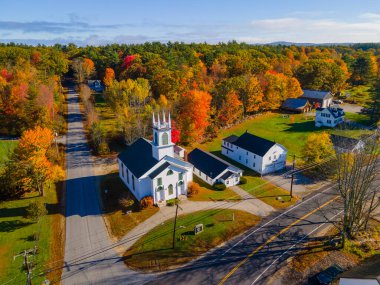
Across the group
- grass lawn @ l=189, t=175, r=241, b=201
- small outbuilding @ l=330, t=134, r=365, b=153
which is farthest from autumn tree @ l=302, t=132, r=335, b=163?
grass lawn @ l=189, t=175, r=241, b=201

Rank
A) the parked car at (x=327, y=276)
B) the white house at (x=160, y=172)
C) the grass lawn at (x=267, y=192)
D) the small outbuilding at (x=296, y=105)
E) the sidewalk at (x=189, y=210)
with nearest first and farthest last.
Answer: the parked car at (x=327, y=276)
the sidewalk at (x=189, y=210)
the white house at (x=160, y=172)
the grass lawn at (x=267, y=192)
the small outbuilding at (x=296, y=105)

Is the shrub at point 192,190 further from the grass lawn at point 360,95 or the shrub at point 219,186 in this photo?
the grass lawn at point 360,95

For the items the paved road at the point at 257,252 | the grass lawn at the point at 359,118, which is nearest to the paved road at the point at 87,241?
the paved road at the point at 257,252

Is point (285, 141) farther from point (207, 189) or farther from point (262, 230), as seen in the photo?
point (262, 230)

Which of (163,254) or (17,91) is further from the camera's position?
(17,91)

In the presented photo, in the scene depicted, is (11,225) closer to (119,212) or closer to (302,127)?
(119,212)

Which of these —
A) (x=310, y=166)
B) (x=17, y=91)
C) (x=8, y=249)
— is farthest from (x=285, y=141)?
(x=17, y=91)
